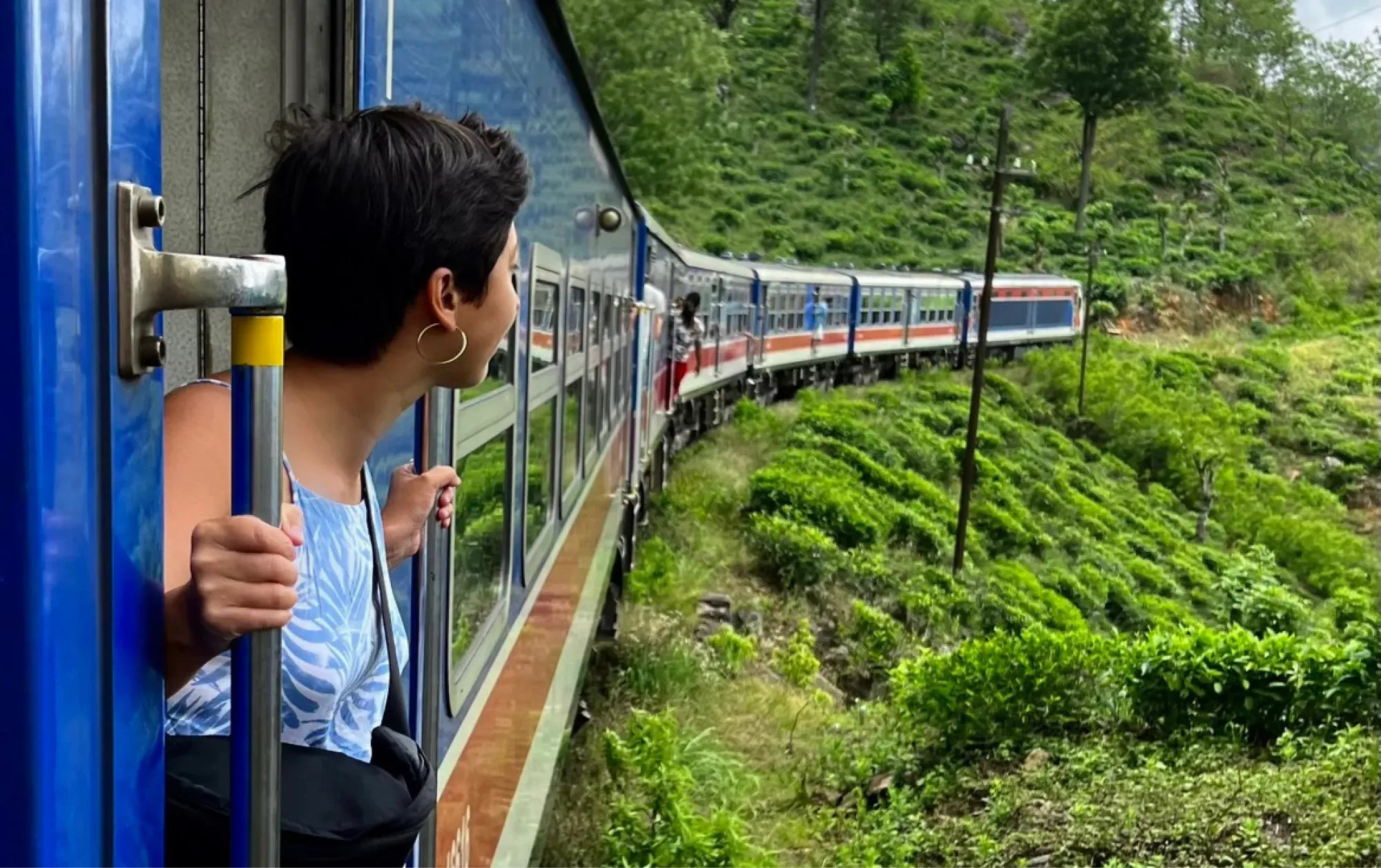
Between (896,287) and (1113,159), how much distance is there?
4445 cm

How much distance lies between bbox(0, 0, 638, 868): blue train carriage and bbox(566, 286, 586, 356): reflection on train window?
2.1 inches

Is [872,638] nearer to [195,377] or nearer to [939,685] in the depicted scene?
[939,685]

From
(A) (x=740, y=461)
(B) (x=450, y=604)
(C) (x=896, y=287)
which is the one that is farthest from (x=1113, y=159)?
(B) (x=450, y=604)

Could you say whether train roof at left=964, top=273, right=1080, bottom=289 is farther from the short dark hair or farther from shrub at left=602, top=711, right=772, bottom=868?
the short dark hair

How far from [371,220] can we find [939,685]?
7.96 m

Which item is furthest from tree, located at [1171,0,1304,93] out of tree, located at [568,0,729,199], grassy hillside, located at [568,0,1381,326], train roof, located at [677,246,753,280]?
train roof, located at [677,246,753,280]

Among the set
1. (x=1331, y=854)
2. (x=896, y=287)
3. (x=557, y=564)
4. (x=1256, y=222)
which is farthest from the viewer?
(x=1256, y=222)

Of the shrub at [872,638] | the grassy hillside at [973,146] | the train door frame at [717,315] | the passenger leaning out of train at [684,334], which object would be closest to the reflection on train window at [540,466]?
the shrub at [872,638]

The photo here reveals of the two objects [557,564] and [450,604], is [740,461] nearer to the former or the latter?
[557,564]

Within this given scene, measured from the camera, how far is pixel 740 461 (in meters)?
17.8

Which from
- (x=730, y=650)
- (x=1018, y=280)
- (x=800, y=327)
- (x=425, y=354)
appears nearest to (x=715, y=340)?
(x=800, y=327)

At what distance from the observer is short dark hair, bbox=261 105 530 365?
1311 millimetres

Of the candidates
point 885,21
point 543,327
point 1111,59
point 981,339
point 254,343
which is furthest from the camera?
point 885,21

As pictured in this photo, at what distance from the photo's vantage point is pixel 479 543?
2.82 metres
